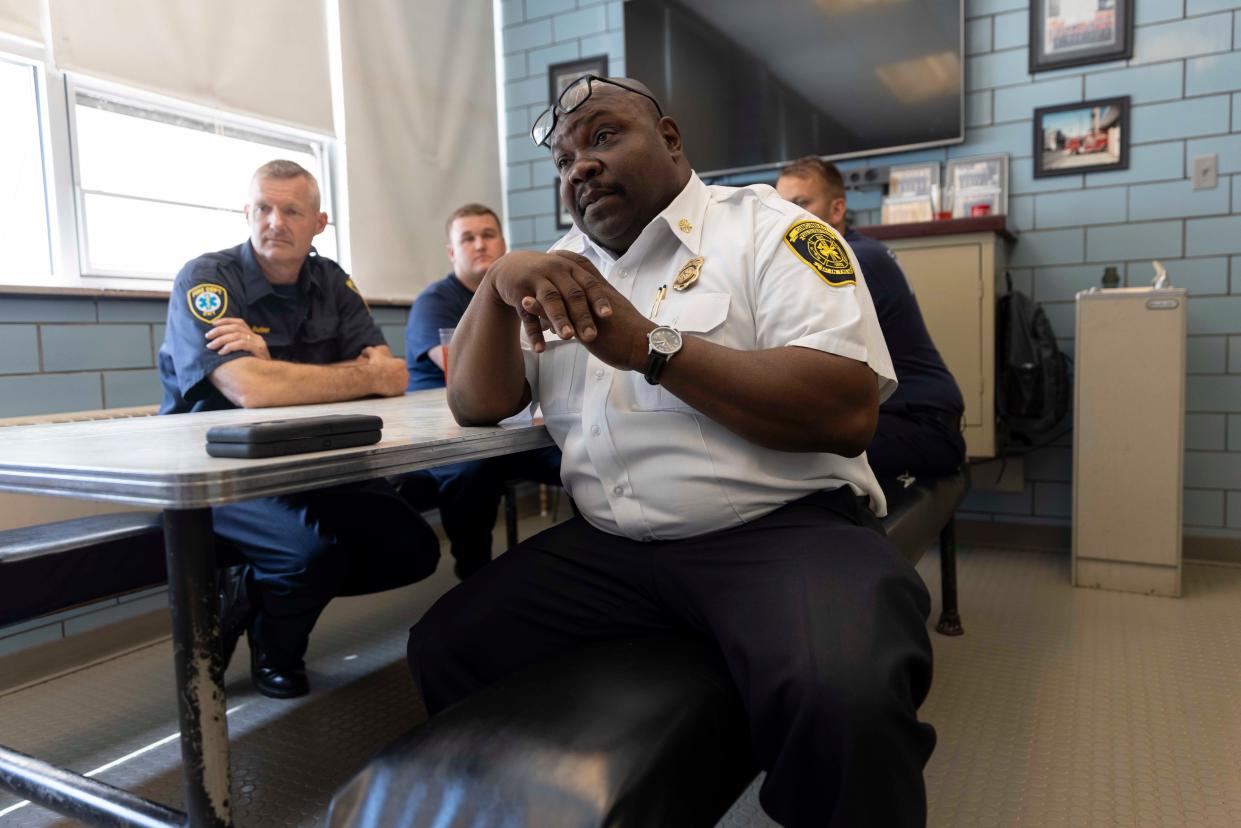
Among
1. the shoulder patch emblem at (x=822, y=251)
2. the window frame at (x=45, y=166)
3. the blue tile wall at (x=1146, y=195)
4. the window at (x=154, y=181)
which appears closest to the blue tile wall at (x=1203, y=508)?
the blue tile wall at (x=1146, y=195)

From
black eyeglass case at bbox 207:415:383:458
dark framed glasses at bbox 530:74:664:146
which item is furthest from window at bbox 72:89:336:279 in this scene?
black eyeglass case at bbox 207:415:383:458

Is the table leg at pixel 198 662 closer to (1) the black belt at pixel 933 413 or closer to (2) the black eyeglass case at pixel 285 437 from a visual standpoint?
(2) the black eyeglass case at pixel 285 437

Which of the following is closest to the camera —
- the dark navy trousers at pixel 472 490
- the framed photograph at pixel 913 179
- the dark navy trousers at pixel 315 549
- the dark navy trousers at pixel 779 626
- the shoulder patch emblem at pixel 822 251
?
the dark navy trousers at pixel 779 626

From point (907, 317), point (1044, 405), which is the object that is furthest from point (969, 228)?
point (907, 317)

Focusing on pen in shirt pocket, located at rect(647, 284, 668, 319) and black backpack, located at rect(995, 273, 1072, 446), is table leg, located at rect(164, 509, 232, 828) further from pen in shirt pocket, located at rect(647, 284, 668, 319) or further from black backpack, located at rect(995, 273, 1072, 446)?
black backpack, located at rect(995, 273, 1072, 446)

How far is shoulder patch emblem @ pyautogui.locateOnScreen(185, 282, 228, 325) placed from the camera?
2.04 m

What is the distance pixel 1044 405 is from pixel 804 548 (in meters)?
2.42

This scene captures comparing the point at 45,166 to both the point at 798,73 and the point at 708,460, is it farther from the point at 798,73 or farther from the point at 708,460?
the point at 798,73

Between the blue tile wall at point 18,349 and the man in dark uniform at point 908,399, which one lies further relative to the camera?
the blue tile wall at point 18,349

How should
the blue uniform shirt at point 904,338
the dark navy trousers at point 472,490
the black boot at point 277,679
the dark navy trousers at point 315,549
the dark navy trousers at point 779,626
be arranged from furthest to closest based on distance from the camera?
1. the dark navy trousers at point 472,490
2. the blue uniform shirt at point 904,338
3. the black boot at point 277,679
4. the dark navy trousers at point 315,549
5. the dark navy trousers at point 779,626

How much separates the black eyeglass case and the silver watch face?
391mm

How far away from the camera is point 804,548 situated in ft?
3.72

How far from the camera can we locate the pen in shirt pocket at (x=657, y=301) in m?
1.33

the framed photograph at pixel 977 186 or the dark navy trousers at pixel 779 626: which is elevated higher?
the framed photograph at pixel 977 186
